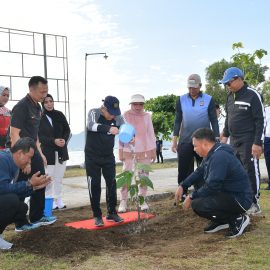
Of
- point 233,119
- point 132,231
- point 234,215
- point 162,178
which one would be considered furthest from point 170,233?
point 162,178

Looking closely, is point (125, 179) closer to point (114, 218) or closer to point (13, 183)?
point (114, 218)

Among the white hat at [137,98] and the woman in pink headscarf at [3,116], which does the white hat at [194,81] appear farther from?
the woman in pink headscarf at [3,116]

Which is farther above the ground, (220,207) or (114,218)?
(220,207)

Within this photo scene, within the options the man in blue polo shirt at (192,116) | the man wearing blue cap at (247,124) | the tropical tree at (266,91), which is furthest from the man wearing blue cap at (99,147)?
the tropical tree at (266,91)

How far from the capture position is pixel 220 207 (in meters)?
4.07

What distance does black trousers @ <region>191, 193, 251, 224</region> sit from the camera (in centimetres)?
407

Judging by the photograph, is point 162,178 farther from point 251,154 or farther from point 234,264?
point 234,264

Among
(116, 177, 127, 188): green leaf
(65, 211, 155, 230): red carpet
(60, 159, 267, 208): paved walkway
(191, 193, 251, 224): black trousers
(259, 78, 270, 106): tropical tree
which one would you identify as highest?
(259, 78, 270, 106): tropical tree

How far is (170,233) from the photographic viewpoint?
4.57m

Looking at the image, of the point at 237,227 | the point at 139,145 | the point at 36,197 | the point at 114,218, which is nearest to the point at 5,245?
the point at 36,197

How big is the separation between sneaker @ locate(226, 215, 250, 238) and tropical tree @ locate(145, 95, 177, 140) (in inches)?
871

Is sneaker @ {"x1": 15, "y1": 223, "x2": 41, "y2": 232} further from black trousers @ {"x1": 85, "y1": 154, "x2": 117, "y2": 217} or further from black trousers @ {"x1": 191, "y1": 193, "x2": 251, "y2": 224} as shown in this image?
black trousers @ {"x1": 191, "y1": 193, "x2": 251, "y2": 224}

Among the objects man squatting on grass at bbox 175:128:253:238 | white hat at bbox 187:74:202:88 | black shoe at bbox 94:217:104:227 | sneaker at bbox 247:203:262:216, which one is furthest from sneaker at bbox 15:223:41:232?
white hat at bbox 187:74:202:88

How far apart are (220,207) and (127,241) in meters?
1.04
